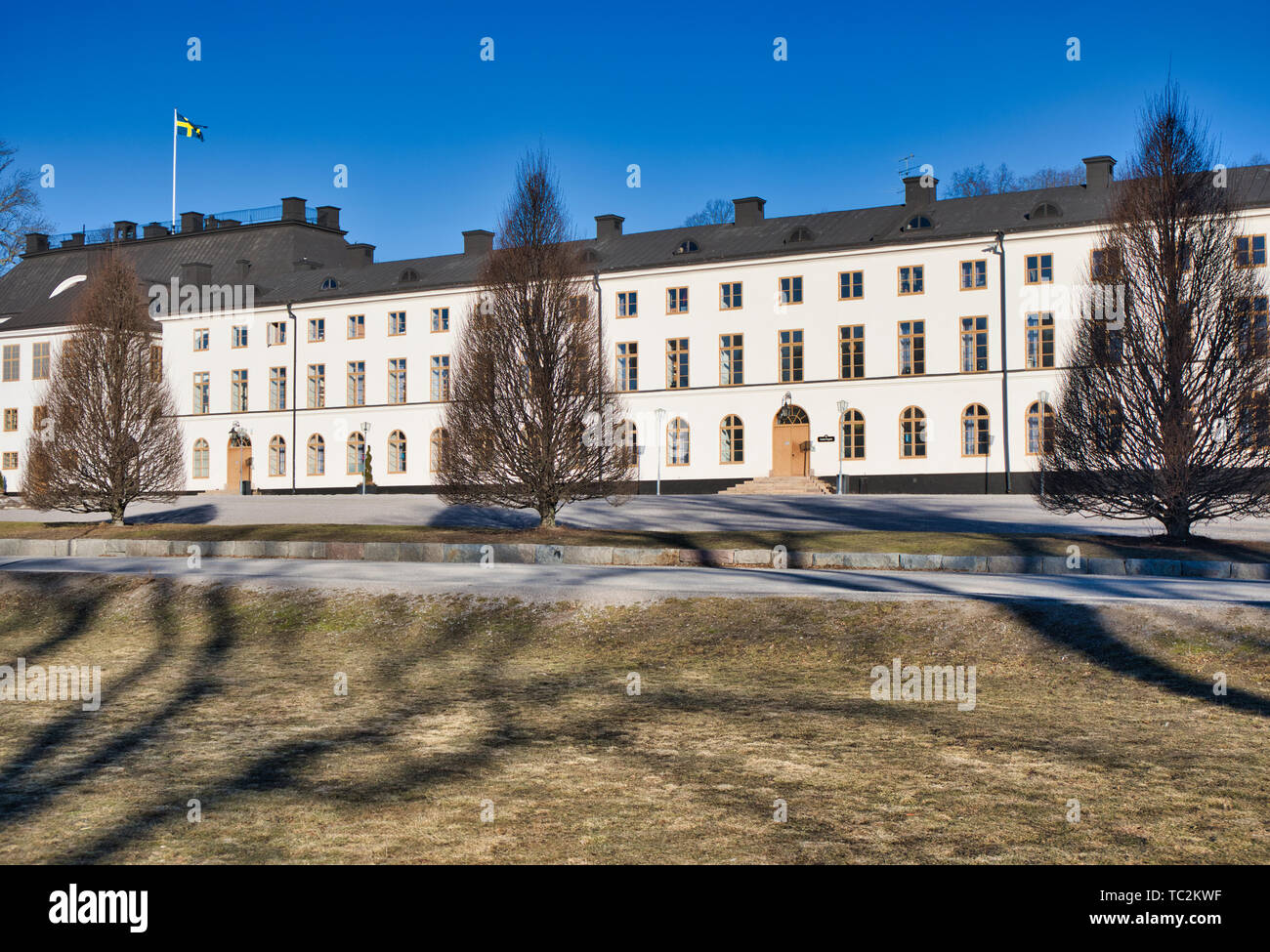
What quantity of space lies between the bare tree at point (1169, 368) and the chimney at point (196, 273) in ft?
167

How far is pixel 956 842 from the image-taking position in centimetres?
538

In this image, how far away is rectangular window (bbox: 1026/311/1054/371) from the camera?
42.7m

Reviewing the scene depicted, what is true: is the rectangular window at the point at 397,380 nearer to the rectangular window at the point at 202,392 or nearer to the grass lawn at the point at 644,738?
the rectangular window at the point at 202,392

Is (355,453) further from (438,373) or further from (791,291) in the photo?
(791,291)

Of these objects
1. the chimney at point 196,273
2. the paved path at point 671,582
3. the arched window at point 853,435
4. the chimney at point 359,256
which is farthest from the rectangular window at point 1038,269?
the chimney at point 196,273

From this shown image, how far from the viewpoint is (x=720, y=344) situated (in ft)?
160

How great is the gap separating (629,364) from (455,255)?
13054 millimetres

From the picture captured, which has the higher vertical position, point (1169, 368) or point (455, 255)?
point (455, 255)

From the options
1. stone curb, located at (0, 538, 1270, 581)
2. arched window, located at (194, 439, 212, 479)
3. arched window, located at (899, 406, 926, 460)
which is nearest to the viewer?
stone curb, located at (0, 538, 1270, 581)

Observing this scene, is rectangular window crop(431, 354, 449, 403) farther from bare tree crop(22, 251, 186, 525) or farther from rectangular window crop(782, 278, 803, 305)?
bare tree crop(22, 251, 186, 525)

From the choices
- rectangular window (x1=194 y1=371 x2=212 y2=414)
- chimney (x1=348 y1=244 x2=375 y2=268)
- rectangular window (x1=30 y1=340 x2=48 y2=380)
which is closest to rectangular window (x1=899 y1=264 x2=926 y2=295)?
chimney (x1=348 y1=244 x2=375 y2=268)

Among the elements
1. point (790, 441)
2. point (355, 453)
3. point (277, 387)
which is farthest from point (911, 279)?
point (277, 387)

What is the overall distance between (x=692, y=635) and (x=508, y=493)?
12.3 m

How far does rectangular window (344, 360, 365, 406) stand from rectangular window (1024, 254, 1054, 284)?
3173cm
